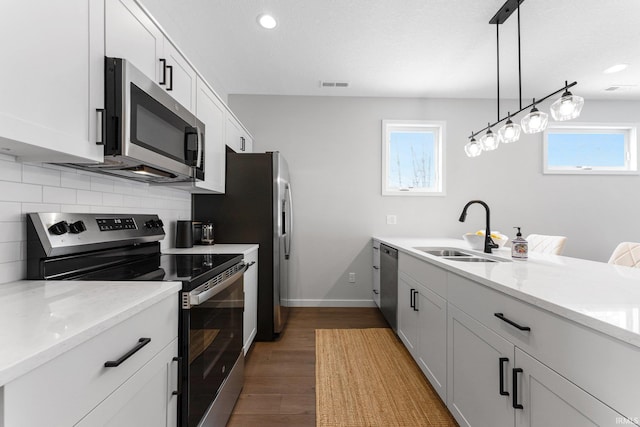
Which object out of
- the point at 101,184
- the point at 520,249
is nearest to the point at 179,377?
the point at 101,184

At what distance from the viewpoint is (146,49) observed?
Result: 1384 mm

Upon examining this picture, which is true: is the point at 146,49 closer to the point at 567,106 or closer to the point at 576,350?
the point at 576,350

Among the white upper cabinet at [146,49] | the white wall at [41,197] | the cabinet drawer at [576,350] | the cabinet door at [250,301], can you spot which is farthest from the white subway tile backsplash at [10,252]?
the cabinet drawer at [576,350]

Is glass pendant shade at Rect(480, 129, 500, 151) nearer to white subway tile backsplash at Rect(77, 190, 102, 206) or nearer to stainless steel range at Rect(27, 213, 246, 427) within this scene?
stainless steel range at Rect(27, 213, 246, 427)

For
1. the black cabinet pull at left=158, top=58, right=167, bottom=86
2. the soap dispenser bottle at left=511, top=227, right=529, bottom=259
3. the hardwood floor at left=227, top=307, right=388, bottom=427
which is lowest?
the hardwood floor at left=227, top=307, right=388, bottom=427

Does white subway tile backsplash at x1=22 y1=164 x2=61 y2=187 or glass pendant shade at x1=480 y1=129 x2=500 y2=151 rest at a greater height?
glass pendant shade at x1=480 y1=129 x2=500 y2=151

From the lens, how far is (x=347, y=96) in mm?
3605

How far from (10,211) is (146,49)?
90 cm

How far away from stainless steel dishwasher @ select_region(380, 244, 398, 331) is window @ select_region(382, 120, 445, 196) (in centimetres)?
109

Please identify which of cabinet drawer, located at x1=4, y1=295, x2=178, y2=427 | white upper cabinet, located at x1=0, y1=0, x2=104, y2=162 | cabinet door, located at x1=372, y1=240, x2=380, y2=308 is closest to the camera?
cabinet drawer, located at x1=4, y1=295, x2=178, y2=427

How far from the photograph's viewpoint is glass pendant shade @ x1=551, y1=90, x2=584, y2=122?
1.72m

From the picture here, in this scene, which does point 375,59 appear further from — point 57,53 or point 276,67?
point 57,53

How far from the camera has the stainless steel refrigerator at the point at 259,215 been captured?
2562 millimetres

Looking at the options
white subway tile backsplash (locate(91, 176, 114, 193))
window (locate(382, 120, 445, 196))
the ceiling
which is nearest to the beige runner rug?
white subway tile backsplash (locate(91, 176, 114, 193))
